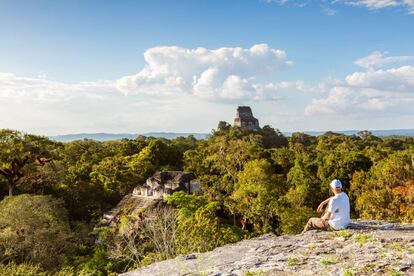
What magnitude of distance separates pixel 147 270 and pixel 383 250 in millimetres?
4143

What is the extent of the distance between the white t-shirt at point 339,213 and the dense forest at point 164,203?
7.53m

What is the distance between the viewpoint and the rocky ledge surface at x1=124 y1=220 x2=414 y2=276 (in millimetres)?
6191

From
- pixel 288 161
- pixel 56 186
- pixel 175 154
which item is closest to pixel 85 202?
pixel 56 186

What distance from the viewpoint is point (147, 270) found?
7.55 meters

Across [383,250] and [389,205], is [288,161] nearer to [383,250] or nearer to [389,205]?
[389,205]

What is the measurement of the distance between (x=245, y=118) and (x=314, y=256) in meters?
107

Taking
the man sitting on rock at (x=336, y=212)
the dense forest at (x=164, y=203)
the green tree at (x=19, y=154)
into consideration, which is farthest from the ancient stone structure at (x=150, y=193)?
the man sitting on rock at (x=336, y=212)

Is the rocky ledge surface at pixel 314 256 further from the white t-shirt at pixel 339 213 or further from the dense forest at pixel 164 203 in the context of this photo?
the dense forest at pixel 164 203

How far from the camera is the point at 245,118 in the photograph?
373ft

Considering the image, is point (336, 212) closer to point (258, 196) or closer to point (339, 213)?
point (339, 213)

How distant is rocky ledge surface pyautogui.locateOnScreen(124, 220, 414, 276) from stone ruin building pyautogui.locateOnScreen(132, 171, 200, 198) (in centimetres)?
1948

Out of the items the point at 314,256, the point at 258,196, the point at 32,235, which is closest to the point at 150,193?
the point at 258,196

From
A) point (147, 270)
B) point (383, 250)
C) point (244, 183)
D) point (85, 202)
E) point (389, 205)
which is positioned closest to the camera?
point (383, 250)

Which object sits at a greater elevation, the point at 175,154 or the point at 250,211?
the point at 175,154
